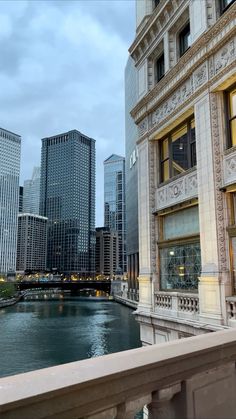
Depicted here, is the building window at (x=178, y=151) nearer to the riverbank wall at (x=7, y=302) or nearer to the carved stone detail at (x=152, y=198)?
the carved stone detail at (x=152, y=198)

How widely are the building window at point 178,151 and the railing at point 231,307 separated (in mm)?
5085

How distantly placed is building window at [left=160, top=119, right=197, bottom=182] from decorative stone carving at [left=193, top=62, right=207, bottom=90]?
146 centimetres

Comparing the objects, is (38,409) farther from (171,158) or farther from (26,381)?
(171,158)

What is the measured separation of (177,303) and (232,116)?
21.1 ft

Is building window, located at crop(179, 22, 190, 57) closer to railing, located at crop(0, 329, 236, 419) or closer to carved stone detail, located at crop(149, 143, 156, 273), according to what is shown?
carved stone detail, located at crop(149, 143, 156, 273)

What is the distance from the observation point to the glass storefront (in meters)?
12.6

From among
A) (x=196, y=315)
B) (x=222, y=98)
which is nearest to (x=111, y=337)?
(x=196, y=315)

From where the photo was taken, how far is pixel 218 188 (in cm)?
1110

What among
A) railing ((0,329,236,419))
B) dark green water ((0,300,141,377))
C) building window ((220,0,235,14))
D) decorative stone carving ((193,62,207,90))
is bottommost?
dark green water ((0,300,141,377))

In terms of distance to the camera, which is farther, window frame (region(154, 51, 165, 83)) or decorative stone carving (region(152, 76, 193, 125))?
window frame (region(154, 51, 165, 83))

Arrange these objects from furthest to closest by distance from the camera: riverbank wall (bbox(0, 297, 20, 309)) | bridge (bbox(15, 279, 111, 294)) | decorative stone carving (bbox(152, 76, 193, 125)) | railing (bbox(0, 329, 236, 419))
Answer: bridge (bbox(15, 279, 111, 294)), riverbank wall (bbox(0, 297, 20, 309)), decorative stone carving (bbox(152, 76, 193, 125)), railing (bbox(0, 329, 236, 419))

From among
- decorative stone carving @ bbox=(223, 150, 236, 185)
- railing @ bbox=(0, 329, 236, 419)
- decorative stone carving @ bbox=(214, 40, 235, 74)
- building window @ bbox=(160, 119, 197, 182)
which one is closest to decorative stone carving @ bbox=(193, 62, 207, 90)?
decorative stone carving @ bbox=(214, 40, 235, 74)

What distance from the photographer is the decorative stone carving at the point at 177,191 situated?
1264cm

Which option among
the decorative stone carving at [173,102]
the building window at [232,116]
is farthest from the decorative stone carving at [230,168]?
the decorative stone carving at [173,102]
